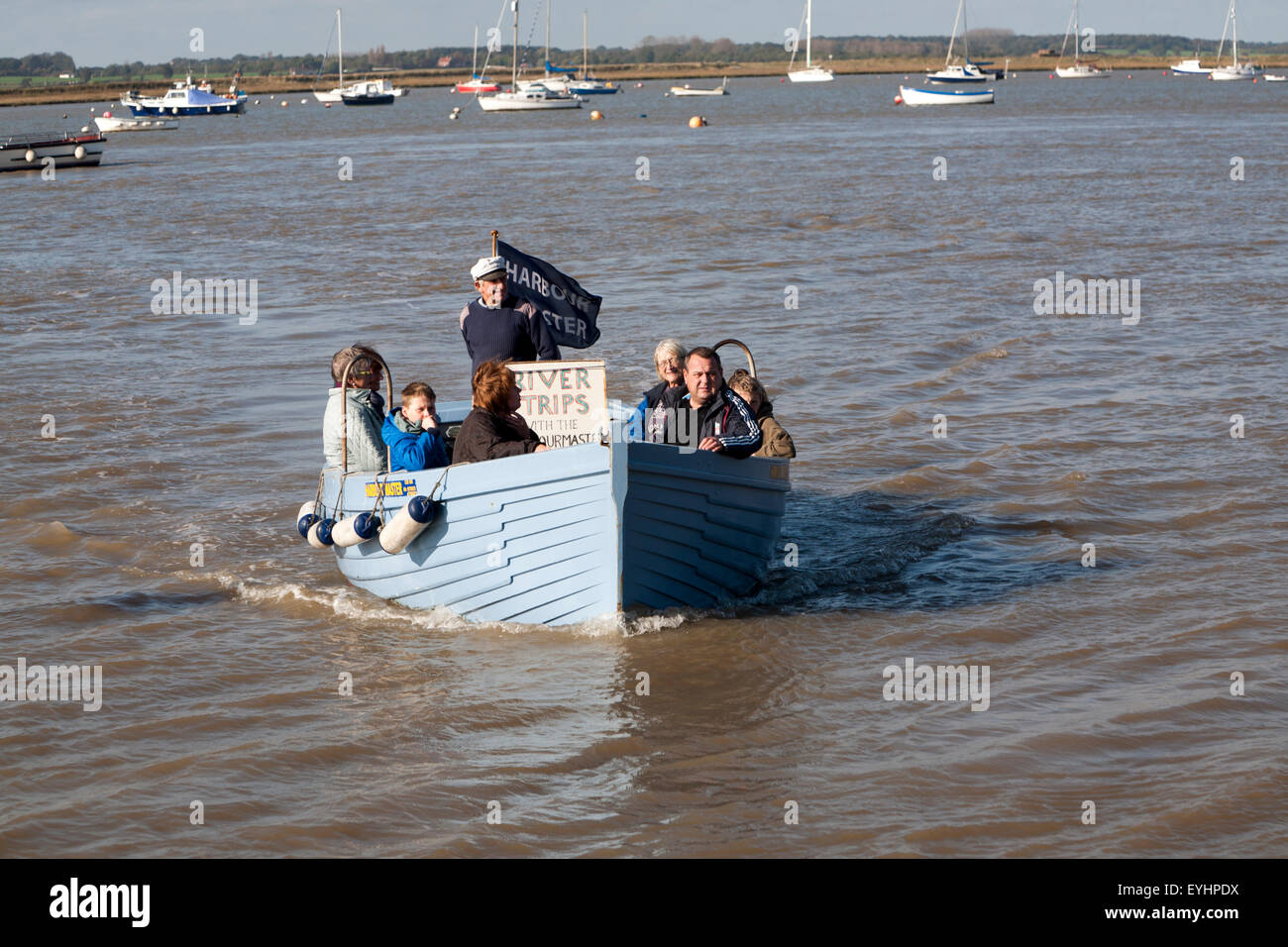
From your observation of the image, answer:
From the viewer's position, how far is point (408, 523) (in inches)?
325

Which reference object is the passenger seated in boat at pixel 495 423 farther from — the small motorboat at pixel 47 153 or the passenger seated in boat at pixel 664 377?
the small motorboat at pixel 47 153

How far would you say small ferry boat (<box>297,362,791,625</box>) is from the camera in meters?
7.92

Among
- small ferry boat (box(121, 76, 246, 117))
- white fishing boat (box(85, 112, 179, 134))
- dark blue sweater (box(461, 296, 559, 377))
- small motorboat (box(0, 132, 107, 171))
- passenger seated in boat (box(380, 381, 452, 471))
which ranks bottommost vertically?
passenger seated in boat (box(380, 381, 452, 471))

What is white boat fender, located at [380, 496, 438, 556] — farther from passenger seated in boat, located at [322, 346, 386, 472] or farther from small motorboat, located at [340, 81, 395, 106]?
small motorboat, located at [340, 81, 395, 106]

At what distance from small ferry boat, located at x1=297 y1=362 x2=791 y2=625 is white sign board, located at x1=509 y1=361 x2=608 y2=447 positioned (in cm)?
12

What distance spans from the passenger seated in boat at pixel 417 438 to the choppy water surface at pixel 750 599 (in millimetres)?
1097

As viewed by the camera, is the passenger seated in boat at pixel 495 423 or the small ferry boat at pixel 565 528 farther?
the passenger seated in boat at pixel 495 423

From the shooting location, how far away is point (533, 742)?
7191 millimetres

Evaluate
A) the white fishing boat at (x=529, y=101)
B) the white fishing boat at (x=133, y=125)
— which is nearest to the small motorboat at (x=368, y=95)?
the white fishing boat at (x=529, y=101)

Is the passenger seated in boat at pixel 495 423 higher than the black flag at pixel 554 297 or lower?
lower

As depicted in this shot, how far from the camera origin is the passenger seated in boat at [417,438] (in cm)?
860

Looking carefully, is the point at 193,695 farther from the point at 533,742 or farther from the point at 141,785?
the point at 533,742

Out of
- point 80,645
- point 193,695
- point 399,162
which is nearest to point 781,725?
point 193,695

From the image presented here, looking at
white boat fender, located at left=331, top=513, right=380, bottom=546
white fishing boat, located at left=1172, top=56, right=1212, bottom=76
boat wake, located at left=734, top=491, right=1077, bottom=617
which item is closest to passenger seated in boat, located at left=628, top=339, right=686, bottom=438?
boat wake, located at left=734, top=491, right=1077, bottom=617
